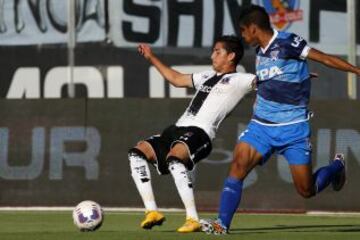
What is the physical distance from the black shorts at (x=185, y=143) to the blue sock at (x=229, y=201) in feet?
1.76

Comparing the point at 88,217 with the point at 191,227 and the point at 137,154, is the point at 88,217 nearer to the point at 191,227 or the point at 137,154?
the point at 137,154

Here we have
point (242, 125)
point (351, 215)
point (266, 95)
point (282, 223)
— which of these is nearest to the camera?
point (266, 95)

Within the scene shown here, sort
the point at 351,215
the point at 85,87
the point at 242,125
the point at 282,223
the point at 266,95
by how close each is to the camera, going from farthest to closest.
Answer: the point at 85,87 < the point at 242,125 < the point at 351,215 < the point at 282,223 < the point at 266,95

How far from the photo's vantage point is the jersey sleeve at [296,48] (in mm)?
10594

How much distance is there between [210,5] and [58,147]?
379 centimetres

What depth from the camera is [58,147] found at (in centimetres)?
1673

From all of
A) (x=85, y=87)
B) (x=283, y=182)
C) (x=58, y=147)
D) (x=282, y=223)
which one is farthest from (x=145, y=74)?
(x=282, y=223)

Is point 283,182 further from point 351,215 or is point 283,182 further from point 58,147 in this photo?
point 58,147

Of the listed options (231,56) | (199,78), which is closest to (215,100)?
(199,78)

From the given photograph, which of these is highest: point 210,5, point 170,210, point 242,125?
point 210,5

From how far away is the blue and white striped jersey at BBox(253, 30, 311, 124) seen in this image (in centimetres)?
1067

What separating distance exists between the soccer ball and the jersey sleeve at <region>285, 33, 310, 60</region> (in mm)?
2374

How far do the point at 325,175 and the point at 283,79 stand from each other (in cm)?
120

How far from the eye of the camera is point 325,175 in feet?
37.3
